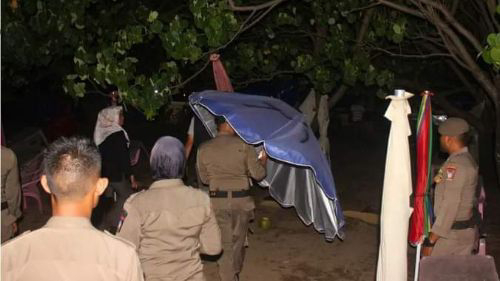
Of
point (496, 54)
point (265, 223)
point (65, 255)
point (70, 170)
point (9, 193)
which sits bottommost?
point (265, 223)

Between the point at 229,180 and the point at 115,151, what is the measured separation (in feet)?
5.82

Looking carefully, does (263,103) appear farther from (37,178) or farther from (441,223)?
(37,178)

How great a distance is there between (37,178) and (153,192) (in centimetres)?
677

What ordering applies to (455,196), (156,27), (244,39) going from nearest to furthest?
(455,196) < (156,27) < (244,39)

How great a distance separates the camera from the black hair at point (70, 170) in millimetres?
2418

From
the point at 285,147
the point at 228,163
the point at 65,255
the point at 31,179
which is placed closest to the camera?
the point at 65,255

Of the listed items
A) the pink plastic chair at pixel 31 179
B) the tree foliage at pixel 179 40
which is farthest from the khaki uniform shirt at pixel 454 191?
the pink plastic chair at pixel 31 179

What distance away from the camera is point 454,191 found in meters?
4.91

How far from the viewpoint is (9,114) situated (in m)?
26.6

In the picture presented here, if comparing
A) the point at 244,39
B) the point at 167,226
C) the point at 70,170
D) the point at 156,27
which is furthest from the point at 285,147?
the point at 244,39

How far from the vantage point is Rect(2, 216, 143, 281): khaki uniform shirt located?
2.36 metres

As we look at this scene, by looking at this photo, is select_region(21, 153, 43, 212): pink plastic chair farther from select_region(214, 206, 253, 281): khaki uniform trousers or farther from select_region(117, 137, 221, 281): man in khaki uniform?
select_region(117, 137, 221, 281): man in khaki uniform

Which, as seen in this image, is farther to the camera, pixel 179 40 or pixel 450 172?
pixel 179 40

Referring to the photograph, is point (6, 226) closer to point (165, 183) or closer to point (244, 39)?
point (165, 183)
